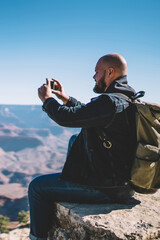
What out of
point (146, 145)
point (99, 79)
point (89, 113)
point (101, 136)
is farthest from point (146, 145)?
point (99, 79)

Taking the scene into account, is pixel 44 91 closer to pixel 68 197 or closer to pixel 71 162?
pixel 71 162

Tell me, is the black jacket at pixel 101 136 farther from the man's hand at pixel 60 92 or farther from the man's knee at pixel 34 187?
the man's hand at pixel 60 92

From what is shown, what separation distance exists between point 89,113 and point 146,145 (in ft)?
1.73

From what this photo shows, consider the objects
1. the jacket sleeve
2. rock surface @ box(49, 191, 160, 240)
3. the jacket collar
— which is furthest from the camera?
the jacket collar

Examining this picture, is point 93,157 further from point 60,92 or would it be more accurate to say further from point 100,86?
point 60,92

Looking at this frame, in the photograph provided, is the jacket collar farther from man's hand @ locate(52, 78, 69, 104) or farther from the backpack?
man's hand @ locate(52, 78, 69, 104)

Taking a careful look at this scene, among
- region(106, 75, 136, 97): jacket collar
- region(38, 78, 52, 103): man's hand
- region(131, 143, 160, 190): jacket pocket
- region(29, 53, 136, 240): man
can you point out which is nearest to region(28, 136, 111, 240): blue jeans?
region(29, 53, 136, 240): man

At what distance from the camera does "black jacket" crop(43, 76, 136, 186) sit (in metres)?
1.65

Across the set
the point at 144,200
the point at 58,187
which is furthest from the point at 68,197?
the point at 144,200

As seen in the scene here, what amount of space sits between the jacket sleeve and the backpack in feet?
0.56

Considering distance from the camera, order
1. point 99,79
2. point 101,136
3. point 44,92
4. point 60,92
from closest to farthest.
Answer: point 101,136, point 44,92, point 99,79, point 60,92

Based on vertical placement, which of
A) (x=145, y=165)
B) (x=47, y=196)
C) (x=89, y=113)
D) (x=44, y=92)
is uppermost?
(x=44, y=92)

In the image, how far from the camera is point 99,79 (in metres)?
2.07

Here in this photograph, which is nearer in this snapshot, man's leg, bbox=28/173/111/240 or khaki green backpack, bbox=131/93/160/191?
khaki green backpack, bbox=131/93/160/191
